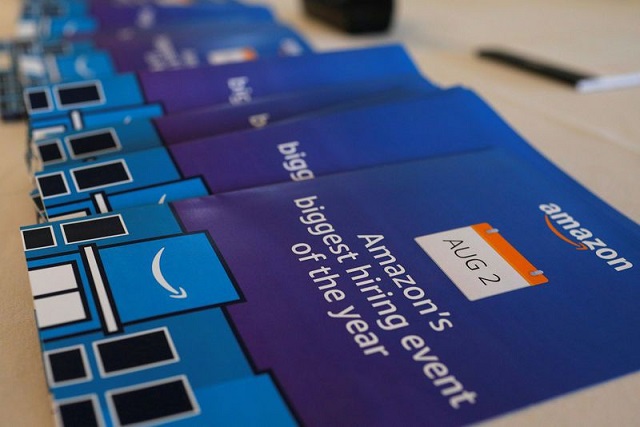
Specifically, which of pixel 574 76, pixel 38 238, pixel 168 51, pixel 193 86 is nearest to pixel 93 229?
pixel 38 238

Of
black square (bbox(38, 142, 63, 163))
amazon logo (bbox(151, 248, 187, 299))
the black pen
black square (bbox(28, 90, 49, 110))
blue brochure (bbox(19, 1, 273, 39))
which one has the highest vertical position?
blue brochure (bbox(19, 1, 273, 39))

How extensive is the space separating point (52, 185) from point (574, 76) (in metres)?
0.62

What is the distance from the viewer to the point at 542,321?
14.1 inches

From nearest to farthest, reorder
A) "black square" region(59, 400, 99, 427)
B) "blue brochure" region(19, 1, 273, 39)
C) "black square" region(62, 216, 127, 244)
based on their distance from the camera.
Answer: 1. "black square" region(59, 400, 99, 427)
2. "black square" region(62, 216, 127, 244)
3. "blue brochure" region(19, 1, 273, 39)

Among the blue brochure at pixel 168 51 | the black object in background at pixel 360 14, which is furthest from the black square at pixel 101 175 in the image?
the black object in background at pixel 360 14

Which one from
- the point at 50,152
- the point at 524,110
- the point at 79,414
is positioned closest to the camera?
the point at 79,414

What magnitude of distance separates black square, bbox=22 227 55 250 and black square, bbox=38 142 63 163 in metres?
0.13

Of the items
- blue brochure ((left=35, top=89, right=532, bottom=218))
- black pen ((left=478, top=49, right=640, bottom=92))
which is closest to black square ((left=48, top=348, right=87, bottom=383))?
blue brochure ((left=35, top=89, right=532, bottom=218))

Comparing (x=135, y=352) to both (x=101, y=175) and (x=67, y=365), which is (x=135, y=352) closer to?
(x=67, y=365)

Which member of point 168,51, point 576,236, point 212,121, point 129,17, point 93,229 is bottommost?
point 576,236

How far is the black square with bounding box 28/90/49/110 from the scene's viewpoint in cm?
55

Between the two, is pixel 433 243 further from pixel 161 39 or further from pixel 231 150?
pixel 161 39

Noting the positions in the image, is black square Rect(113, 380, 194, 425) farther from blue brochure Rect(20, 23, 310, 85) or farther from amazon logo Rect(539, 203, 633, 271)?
blue brochure Rect(20, 23, 310, 85)

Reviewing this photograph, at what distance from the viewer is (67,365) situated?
0.30 m
